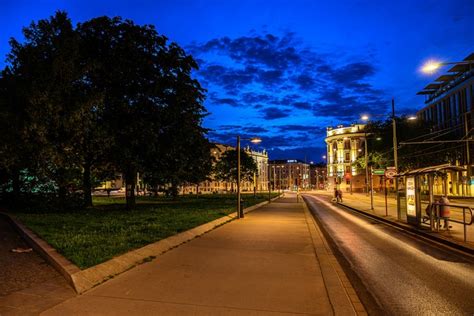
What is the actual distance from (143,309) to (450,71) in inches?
2851

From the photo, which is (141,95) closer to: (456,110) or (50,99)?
(50,99)

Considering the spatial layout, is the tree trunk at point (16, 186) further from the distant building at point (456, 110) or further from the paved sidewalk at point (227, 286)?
the distant building at point (456, 110)

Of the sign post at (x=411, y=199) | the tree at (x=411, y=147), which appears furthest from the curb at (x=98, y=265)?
the tree at (x=411, y=147)

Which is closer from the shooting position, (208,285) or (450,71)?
(208,285)

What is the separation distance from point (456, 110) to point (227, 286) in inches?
2610

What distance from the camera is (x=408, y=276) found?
874 cm

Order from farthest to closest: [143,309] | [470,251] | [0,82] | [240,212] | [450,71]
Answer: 1. [450,71]
2. [0,82]
3. [240,212]
4. [470,251]
5. [143,309]

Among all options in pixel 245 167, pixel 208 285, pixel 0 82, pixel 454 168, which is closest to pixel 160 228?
pixel 208 285

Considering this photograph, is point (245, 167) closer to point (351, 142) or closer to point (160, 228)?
point (160, 228)

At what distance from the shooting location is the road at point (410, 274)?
6.61m

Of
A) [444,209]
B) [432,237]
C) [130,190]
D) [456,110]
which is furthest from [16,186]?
[456,110]

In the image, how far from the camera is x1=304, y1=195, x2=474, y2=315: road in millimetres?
6613

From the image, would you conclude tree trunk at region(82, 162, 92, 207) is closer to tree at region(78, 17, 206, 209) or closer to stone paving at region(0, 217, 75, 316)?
tree at region(78, 17, 206, 209)

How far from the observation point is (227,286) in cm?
716
